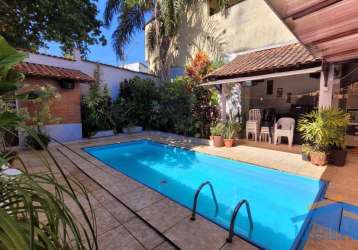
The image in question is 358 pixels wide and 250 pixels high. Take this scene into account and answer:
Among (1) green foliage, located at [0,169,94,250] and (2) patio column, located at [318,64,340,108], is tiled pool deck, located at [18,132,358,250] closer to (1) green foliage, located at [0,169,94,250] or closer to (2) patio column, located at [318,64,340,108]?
(1) green foliage, located at [0,169,94,250]

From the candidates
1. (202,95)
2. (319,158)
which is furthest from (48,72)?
(319,158)

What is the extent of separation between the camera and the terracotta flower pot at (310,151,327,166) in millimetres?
6453

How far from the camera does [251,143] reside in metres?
10.1

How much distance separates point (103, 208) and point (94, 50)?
15.9m

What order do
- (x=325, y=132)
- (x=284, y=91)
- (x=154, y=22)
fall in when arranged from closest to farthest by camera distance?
(x=325, y=132) < (x=284, y=91) < (x=154, y=22)

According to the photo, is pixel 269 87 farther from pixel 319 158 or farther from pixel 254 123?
pixel 319 158

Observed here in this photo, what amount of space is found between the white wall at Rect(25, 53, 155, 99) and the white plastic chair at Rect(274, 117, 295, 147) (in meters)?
10.9

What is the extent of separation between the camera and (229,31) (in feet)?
43.0

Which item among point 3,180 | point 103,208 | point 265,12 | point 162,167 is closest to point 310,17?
point 3,180

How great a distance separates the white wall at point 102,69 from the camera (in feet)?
35.0

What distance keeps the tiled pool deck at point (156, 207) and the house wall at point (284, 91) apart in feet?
22.8

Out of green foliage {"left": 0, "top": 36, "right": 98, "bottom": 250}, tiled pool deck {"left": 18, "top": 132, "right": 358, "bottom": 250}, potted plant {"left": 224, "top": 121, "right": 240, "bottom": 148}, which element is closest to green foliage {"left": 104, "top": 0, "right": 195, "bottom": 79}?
potted plant {"left": 224, "top": 121, "right": 240, "bottom": 148}

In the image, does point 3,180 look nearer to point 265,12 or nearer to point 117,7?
point 265,12

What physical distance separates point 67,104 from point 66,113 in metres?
0.51
